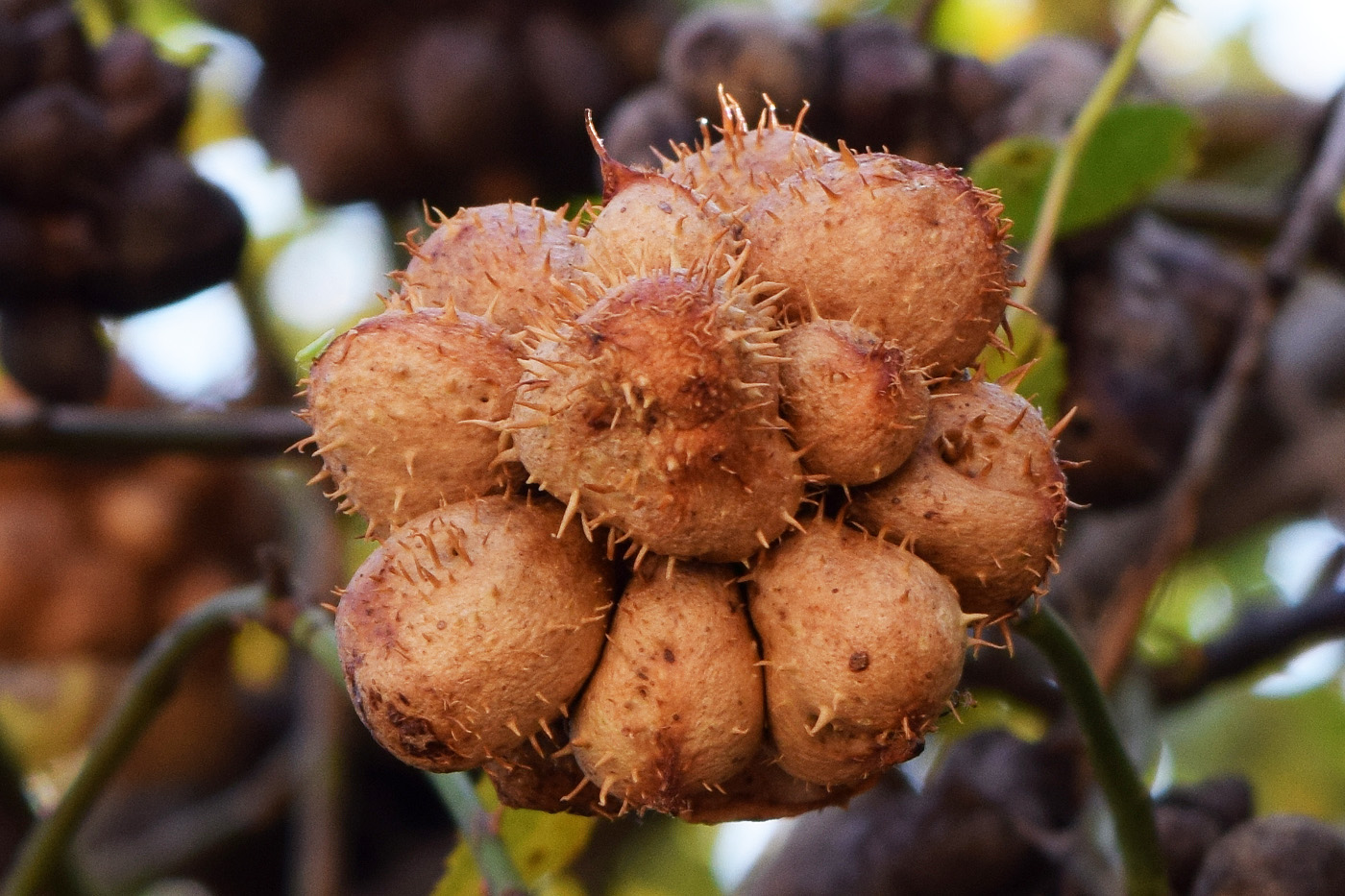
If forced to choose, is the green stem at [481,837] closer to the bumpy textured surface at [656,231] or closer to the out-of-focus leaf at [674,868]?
the bumpy textured surface at [656,231]

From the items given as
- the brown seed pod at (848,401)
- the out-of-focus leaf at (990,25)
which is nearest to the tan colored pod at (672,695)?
the brown seed pod at (848,401)

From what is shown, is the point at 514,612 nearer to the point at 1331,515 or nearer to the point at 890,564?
the point at 890,564

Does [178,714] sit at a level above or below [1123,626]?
below

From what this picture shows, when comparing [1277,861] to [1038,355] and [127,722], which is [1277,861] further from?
[127,722]

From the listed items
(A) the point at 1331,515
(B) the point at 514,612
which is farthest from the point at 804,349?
(A) the point at 1331,515

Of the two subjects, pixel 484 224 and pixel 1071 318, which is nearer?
pixel 484 224
